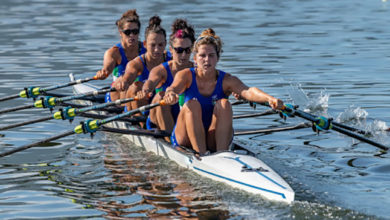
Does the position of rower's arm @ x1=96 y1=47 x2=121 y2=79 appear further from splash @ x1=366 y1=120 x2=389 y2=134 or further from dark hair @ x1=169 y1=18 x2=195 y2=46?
splash @ x1=366 y1=120 x2=389 y2=134

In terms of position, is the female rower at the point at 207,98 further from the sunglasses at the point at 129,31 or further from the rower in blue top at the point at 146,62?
the sunglasses at the point at 129,31

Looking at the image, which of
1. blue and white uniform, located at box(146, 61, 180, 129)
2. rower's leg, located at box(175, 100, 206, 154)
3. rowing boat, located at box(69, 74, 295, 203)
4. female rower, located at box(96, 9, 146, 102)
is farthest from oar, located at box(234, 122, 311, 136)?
female rower, located at box(96, 9, 146, 102)

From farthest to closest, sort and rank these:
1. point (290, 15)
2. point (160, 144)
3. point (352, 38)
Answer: point (290, 15) < point (352, 38) < point (160, 144)

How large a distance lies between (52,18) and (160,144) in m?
31.6

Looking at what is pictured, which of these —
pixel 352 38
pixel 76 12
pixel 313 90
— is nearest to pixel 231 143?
pixel 313 90

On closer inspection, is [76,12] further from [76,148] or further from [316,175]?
[316,175]

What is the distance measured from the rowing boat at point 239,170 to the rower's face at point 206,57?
120cm

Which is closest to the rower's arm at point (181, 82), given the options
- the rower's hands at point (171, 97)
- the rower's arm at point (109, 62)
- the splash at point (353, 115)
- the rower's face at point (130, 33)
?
the rower's hands at point (171, 97)

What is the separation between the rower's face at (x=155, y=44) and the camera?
39.1 feet

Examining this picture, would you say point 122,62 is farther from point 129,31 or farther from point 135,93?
point 135,93

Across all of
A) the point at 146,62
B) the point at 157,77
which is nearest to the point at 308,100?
A: the point at 146,62

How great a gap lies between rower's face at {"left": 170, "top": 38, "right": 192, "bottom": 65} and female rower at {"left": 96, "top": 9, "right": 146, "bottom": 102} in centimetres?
289

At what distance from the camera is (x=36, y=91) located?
1455cm

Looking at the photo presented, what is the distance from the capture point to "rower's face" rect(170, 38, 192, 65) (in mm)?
10641
